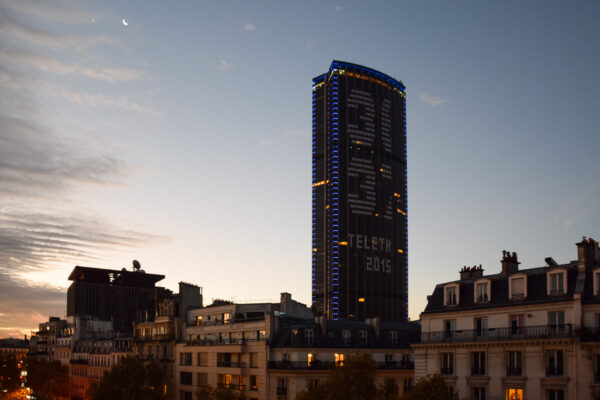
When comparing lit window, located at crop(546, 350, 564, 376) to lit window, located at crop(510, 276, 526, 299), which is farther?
lit window, located at crop(510, 276, 526, 299)

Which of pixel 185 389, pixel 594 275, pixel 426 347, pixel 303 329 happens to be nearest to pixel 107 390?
→ pixel 185 389

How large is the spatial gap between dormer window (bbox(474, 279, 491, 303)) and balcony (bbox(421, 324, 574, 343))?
→ 2.70 meters

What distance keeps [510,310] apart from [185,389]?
198ft

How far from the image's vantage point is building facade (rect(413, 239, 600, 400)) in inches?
2140

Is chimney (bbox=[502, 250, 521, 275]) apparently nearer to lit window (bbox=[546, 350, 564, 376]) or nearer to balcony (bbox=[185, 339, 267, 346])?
lit window (bbox=[546, 350, 564, 376])

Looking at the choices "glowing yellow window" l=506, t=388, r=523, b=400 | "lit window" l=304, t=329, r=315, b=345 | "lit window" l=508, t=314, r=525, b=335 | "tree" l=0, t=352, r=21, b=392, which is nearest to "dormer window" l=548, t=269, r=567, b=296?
"lit window" l=508, t=314, r=525, b=335

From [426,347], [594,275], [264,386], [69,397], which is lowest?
[69,397]

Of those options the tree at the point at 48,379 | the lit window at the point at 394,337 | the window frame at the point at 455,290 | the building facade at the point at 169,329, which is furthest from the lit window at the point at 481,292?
the tree at the point at 48,379

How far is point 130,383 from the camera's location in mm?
99938

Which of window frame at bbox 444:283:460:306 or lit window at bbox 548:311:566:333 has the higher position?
window frame at bbox 444:283:460:306

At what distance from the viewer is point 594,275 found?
54594 millimetres

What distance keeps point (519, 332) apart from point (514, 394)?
498 cm

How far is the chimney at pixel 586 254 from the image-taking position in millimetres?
56188

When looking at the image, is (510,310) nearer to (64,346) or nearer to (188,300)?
(188,300)
